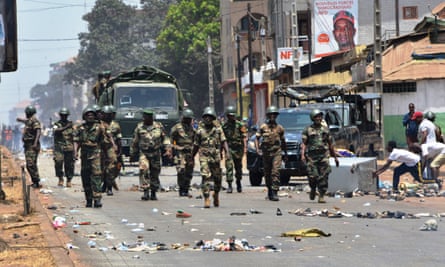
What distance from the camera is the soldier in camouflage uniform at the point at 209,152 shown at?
18312 mm

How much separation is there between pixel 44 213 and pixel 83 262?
232 inches

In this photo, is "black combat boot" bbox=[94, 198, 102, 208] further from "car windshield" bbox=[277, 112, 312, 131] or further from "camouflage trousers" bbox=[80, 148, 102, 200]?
"car windshield" bbox=[277, 112, 312, 131]

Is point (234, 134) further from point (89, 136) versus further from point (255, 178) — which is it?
point (89, 136)

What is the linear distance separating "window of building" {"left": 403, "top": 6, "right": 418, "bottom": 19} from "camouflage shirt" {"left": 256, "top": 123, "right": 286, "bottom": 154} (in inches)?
1773

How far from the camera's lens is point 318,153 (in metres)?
19.2

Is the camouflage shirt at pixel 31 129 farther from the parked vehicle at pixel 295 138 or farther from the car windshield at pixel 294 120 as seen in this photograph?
the car windshield at pixel 294 120

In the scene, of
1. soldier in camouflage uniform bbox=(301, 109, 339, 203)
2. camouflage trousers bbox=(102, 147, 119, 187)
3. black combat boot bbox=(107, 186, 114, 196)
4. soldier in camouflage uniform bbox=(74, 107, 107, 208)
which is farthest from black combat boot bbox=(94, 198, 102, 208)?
soldier in camouflage uniform bbox=(301, 109, 339, 203)

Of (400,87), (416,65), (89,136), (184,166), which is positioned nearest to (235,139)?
(184,166)

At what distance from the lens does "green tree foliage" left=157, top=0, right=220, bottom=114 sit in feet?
298

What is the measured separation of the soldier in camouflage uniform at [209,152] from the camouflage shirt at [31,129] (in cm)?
606

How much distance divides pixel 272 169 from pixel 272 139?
59 centimetres

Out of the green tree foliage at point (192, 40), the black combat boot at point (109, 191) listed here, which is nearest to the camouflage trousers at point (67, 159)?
the black combat boot at point (109, 191)

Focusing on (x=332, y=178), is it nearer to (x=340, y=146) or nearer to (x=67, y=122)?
(x=340, y=146)

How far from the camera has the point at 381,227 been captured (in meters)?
14.7
